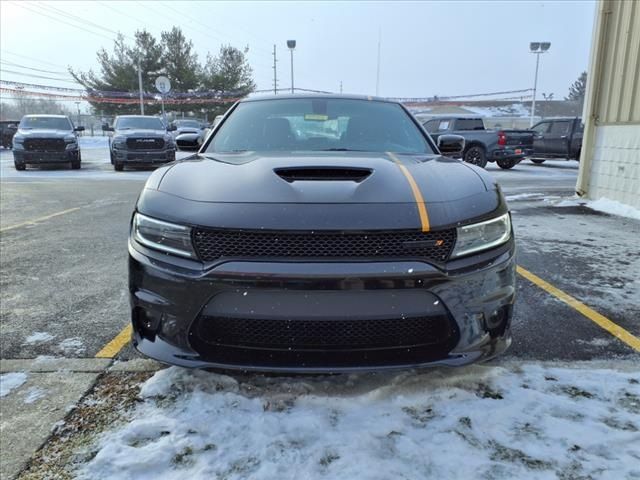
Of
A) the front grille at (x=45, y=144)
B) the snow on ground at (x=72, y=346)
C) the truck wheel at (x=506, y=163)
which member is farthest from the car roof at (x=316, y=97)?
the truck wheel at (x=506, y=163)

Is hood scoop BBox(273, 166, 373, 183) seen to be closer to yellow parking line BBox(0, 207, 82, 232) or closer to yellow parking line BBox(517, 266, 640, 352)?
yellow parking line BBox(517, 266, 640, 352)

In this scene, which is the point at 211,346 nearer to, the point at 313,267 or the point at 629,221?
the point at 313,267

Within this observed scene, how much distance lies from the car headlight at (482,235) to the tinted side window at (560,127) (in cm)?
1719

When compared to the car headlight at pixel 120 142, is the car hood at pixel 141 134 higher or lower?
higher

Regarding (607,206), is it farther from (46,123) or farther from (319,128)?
(46,123)

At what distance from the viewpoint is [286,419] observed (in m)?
2.06

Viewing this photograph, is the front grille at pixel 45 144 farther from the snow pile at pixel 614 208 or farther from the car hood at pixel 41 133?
the snow pile at pixel 614 208

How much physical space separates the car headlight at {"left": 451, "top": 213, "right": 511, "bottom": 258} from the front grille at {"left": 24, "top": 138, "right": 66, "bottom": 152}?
15622mm

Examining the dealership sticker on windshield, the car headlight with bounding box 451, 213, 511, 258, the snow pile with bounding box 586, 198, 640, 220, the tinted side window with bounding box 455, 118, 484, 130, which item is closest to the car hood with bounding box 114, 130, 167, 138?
the tinted side window with bounding box 455, 118, 484, 130

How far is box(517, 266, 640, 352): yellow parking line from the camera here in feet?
9.81

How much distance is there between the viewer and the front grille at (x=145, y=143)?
47.8ft

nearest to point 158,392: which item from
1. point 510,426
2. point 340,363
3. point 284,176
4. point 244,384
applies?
point 244,384

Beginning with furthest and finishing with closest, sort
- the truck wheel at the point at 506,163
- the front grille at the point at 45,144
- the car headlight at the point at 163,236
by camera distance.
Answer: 1. the truck wheel at the point at 506,163
2. the front grille at the point at 45,144
3. the car headlight at the point at 163,236

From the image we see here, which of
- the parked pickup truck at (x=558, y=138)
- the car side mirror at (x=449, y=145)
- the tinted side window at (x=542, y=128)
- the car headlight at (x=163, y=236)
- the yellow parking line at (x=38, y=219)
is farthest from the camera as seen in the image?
the tinted side window at (x=542, y=128)
